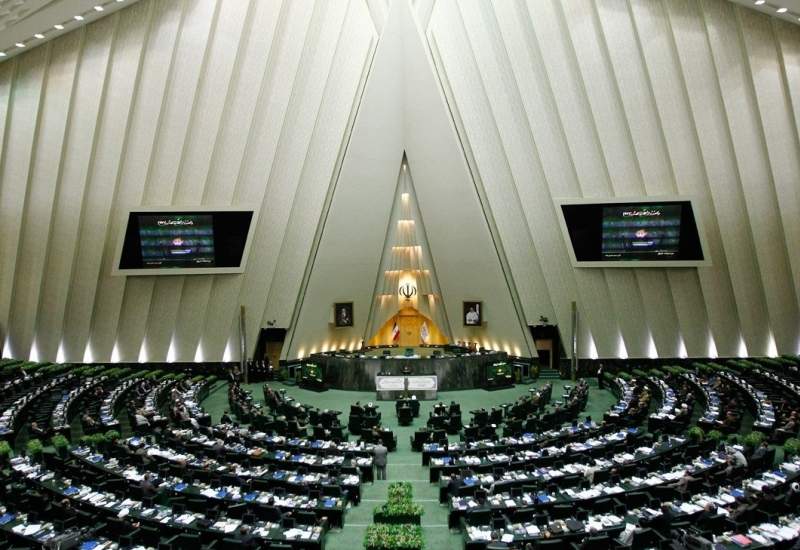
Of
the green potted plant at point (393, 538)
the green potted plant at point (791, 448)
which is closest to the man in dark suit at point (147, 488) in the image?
the green potted plant at point (393, 538)

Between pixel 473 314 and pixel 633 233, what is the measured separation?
9602 mm

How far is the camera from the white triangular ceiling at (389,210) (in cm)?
2670

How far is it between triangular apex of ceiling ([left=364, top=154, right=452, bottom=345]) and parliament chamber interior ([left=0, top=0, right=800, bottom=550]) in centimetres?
63

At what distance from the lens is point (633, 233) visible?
79.0 ft

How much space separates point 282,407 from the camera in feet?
63.6

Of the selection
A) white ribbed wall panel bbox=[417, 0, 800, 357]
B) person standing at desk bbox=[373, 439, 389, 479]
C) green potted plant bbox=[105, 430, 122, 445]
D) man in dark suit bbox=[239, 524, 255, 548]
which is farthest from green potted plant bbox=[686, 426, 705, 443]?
green potted plant bbox=[105, 430, 122, 445]

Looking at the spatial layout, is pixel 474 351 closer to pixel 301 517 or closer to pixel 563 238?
pixel 563 238

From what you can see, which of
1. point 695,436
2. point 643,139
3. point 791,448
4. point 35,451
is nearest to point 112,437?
point 35,451

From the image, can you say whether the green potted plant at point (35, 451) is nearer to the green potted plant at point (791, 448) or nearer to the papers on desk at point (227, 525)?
the papers on desk at point (227, 525)

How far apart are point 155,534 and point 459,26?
22.4m

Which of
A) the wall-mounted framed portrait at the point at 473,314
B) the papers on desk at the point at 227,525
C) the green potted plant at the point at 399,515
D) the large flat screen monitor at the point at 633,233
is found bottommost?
the green potted plant at the point at 399,515

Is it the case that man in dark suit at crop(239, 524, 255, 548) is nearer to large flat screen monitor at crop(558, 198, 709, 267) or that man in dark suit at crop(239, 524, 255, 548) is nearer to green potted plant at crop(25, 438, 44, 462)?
green potted plant at crop(25, 438, 44, 462)

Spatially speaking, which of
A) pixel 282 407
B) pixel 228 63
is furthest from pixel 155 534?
pixel 228 63

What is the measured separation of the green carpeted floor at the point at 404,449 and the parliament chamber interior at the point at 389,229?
0.59 ft
